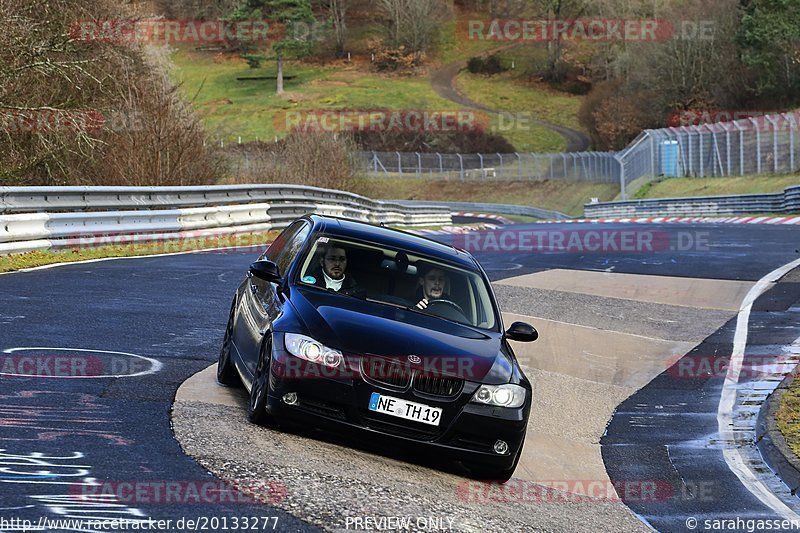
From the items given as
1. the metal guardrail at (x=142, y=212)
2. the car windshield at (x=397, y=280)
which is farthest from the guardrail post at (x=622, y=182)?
the car windshield at (x=397, y=280)

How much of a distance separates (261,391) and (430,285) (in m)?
1.79

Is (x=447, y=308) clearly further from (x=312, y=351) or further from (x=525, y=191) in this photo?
(x=525, y=191)

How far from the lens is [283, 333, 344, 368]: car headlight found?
24.3 feet

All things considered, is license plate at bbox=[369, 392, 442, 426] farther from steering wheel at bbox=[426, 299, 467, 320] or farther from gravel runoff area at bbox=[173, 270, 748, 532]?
steering wheel at bbox=[426, 299, 467, 320]

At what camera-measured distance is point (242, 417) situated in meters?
8.04

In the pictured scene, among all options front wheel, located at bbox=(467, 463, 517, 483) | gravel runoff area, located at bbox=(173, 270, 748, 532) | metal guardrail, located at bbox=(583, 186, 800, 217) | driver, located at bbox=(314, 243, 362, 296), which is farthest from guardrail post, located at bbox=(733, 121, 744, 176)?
front wheel, located at bbox=(467, 463, 517, 483)

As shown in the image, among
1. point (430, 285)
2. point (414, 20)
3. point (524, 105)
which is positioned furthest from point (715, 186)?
point (414, 20)

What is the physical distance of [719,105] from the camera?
82062 mm

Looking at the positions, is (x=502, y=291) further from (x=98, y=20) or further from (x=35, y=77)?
(x=98, y=20)

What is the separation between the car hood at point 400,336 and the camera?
7547mm

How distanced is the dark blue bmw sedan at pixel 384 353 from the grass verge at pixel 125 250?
908cm

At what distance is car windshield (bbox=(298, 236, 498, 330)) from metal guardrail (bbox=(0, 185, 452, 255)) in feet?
32.8

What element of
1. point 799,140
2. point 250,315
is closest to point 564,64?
point 799,140

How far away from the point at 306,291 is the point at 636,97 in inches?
3324
